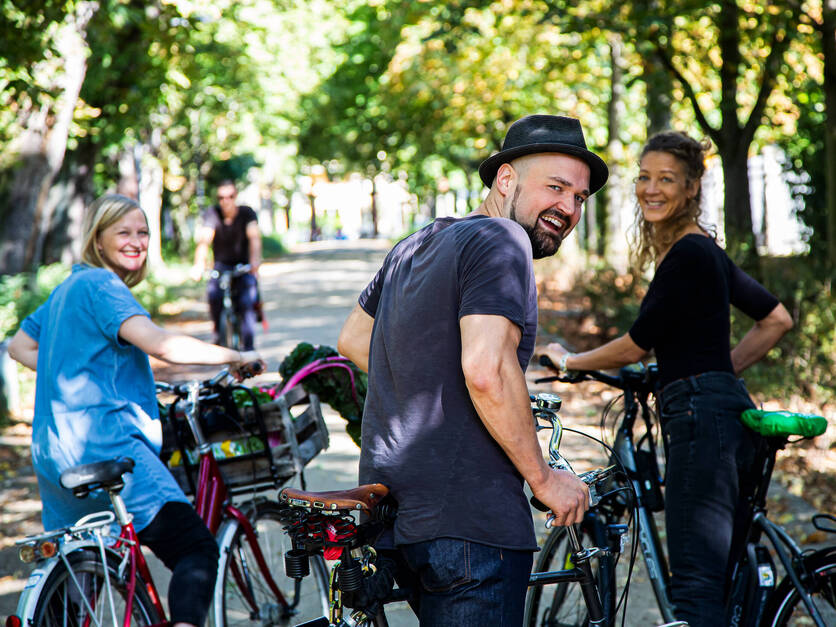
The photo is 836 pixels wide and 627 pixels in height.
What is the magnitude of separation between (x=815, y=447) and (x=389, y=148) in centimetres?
2709

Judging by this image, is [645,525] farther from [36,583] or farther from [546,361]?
[36,583]

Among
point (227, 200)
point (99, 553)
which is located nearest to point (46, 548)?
point (99, 553)

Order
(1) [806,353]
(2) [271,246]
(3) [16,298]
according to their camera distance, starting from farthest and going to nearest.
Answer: (2) [271,246] < (3) [16,298] < (1) [806,353]

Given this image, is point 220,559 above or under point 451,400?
under

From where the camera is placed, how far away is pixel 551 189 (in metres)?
2.49

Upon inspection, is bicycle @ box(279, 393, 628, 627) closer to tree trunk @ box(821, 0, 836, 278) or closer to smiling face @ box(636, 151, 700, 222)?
smiling face @ box(636, 151, 700, 222)

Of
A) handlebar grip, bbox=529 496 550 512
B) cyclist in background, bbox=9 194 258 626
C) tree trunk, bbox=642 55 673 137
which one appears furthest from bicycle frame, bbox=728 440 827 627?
tree trunk, bbox=642 55 673 137

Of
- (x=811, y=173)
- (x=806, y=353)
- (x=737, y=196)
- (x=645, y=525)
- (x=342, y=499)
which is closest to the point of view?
(x=342, y=499)

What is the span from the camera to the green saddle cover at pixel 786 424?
3.15 m

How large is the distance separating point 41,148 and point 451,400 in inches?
343

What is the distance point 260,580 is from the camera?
13.5ft

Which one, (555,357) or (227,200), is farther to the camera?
(227,200)

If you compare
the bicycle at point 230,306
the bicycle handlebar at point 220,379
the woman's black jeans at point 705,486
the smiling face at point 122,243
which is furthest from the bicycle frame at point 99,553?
the bicycle at point 230,306

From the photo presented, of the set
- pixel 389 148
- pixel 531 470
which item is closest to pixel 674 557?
pixel 531 470
